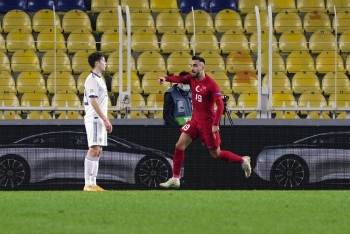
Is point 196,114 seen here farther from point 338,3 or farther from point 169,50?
point 338,3

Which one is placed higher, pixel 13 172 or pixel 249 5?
pixel 249 5

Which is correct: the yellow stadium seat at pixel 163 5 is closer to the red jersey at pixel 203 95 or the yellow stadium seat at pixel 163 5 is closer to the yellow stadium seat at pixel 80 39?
the yellow stadium seat at pixel 80 39

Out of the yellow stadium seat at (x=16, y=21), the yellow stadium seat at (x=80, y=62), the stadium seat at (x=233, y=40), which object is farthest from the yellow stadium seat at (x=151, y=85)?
the yellow stadium seat at (x=16, y=21)

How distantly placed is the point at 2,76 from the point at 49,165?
410 cm

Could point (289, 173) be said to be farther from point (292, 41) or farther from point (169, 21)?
point (169, 21)

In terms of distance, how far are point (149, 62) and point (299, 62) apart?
312cm

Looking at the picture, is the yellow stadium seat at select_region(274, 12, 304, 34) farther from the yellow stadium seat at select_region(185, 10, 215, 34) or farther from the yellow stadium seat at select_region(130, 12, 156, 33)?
the yellow stadium seat at select_region(130, 12, 156, 33)

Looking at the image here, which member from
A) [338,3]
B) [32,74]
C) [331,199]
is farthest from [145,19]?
[331,199]

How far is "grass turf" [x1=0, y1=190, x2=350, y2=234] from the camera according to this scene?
8602 mm

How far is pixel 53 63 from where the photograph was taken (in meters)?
19.3

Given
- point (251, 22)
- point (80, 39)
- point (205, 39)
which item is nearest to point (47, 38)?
point (80, 39)

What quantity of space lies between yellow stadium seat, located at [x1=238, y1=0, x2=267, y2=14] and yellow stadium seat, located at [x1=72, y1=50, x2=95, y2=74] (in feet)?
13.1

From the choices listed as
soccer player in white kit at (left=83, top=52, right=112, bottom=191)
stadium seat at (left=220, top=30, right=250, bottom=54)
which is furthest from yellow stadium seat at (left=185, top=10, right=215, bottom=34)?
soccer player in white kit at (left=83, top=52, right=112, bottom=191)

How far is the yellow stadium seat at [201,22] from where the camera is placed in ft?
67.9
